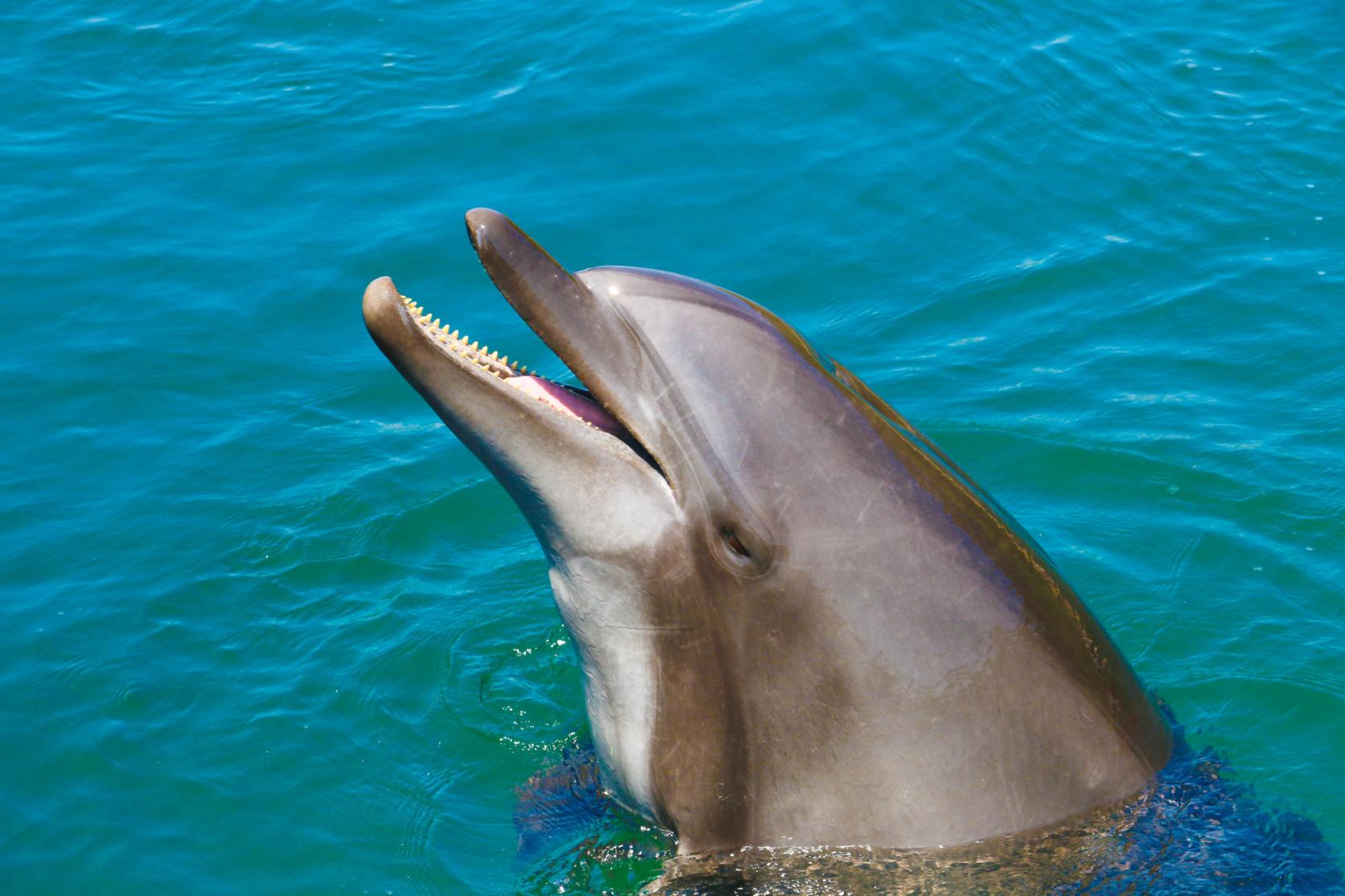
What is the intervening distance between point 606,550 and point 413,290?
804cm

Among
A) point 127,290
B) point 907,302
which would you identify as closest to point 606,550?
point 907,302

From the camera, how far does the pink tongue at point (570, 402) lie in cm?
579

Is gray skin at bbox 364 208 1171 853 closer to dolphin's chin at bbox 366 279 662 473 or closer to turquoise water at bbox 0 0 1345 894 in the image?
dolphin's chin at bbox 366 279 662 473

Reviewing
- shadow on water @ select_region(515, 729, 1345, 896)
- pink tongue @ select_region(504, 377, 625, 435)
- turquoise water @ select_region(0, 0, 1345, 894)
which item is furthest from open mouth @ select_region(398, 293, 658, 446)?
turquoise water @ select_region(0, 0, 1345, 894)

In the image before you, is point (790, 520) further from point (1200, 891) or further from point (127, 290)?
point (127, 290)

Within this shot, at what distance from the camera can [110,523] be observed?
10992 millimetres

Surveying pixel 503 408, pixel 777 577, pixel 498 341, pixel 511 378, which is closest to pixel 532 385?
pixel 511 378

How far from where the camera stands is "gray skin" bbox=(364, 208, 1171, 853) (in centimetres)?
566

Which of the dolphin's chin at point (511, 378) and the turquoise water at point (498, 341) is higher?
the dolphin's chin at point (511, 378)

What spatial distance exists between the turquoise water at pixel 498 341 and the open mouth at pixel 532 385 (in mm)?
2026

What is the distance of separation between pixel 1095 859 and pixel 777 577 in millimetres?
1820

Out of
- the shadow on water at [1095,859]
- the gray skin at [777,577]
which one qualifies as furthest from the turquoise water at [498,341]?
the gray skin at [777,577]

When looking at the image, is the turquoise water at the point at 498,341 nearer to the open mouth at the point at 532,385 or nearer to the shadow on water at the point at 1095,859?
the shadow on water at the point at 1095,859

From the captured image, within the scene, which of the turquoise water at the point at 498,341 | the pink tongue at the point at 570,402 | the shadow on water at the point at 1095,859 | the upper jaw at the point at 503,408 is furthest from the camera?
the turquoise water at the point at 498,341
